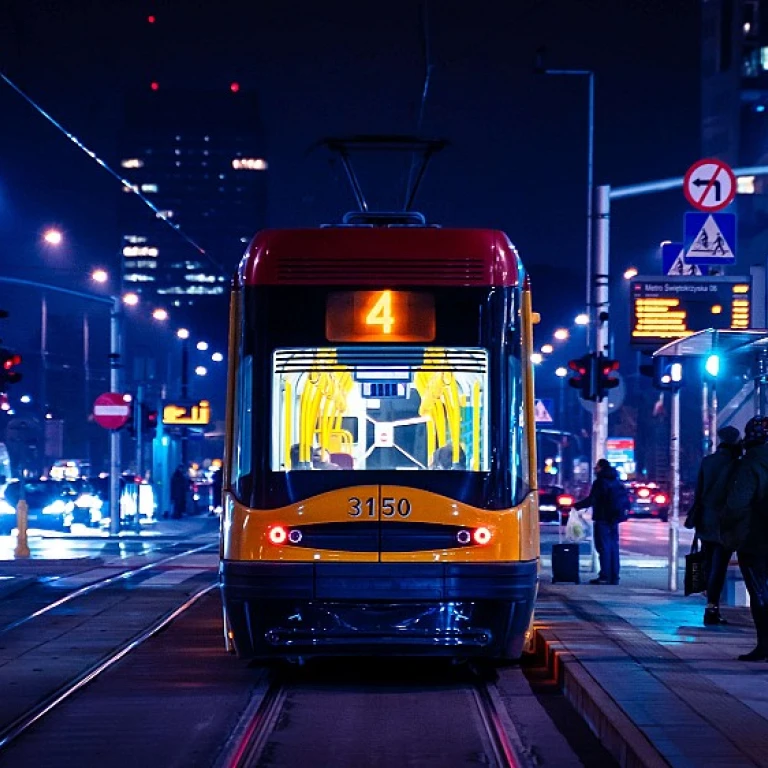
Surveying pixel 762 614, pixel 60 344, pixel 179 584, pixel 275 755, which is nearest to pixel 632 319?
pixel 179 584

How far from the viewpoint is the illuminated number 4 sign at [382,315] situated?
11896 millimetres

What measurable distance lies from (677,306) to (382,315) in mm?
12785

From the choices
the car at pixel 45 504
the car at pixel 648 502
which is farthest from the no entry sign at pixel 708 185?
the car at pixel 648 502

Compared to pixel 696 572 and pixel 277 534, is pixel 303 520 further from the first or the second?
pixel 696 572

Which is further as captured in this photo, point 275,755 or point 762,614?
point 762,614

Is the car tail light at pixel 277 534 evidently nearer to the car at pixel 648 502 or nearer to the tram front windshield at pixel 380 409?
the tram front windshield at pixel 380 409

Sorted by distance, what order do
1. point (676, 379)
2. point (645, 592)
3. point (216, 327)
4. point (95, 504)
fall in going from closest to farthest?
point (645, 592) → point (676, 379) → point (95, 504) → point (216, 327)

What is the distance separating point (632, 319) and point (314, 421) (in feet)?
43.8

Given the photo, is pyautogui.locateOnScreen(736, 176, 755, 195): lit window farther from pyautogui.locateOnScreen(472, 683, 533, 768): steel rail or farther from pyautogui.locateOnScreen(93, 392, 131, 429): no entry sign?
pyautogui.locateOnScreen(472, 683, 533, 768): steel rail

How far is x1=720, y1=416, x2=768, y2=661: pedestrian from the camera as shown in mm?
12664

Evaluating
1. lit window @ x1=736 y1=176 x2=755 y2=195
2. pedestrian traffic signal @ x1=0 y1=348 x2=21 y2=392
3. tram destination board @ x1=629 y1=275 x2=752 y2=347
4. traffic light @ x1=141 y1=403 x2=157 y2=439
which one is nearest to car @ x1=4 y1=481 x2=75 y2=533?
traffic light @ x1=141 y1=403 x2=157 y2=439

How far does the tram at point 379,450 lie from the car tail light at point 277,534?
1cm

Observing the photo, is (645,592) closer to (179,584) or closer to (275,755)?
(179,584)

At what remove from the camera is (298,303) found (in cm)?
1195
